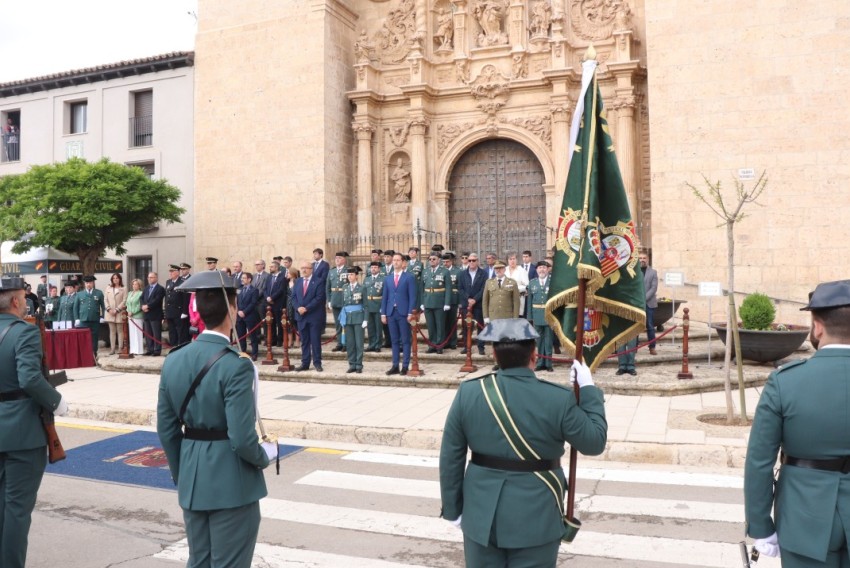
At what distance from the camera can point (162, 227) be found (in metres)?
23.0

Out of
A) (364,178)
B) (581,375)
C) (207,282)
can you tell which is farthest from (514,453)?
(364,178)

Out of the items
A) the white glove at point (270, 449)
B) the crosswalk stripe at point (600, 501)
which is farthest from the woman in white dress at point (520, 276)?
the white glove at point (270, 449)

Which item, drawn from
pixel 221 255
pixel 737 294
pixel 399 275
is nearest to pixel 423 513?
pixel 399 275

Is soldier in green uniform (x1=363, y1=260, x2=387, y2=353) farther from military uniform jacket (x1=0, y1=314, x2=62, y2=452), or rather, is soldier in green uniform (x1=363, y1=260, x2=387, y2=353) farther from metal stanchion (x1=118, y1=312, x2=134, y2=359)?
military uniform jacket (x1=0, y1=314, x2=62, y2=452)

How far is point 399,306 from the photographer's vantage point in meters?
12.1

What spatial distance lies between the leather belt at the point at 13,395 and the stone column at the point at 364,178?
16265mm

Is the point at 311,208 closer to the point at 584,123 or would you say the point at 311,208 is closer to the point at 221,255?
the point at 221,255

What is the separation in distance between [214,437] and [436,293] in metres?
9.94

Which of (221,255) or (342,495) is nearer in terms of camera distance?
(342,495)

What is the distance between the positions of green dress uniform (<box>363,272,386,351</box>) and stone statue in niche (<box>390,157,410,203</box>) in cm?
684

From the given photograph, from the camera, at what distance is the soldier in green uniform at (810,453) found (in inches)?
108

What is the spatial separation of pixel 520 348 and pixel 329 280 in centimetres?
1112

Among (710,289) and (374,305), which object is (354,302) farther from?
(710,289)

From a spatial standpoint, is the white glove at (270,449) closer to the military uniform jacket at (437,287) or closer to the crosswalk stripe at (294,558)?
the crosswalk stripe at (294,558)
